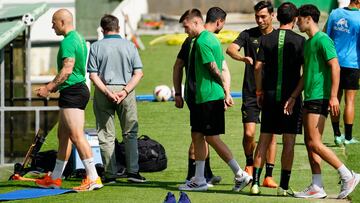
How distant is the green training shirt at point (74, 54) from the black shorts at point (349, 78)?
12.8 feet

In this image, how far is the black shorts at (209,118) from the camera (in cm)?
1355

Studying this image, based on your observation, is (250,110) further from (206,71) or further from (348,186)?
(348,186)

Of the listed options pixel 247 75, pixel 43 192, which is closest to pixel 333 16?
pixel 247 75

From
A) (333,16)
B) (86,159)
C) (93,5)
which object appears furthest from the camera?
(93,5)

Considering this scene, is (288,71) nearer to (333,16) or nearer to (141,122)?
(333,16)

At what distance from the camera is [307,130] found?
42.7 ft

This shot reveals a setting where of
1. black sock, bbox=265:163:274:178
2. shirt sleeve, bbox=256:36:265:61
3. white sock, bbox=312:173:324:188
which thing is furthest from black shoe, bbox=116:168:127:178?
white sock, bbox=312:173:324:188

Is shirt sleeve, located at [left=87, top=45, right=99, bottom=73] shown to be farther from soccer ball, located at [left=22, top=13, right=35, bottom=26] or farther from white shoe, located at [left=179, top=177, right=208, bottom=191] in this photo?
soccer ball, located at [left=22, top=13, right=35, bottom=26]

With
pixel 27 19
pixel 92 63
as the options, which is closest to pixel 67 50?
pixel 92 63

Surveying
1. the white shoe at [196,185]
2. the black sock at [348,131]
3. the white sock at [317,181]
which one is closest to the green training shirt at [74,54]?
the white shoe at [196,185]

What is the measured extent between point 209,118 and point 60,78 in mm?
1690

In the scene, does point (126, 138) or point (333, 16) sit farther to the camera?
point (333, 16)

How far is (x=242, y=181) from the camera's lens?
533 inches

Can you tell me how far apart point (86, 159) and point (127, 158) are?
2.83ft
